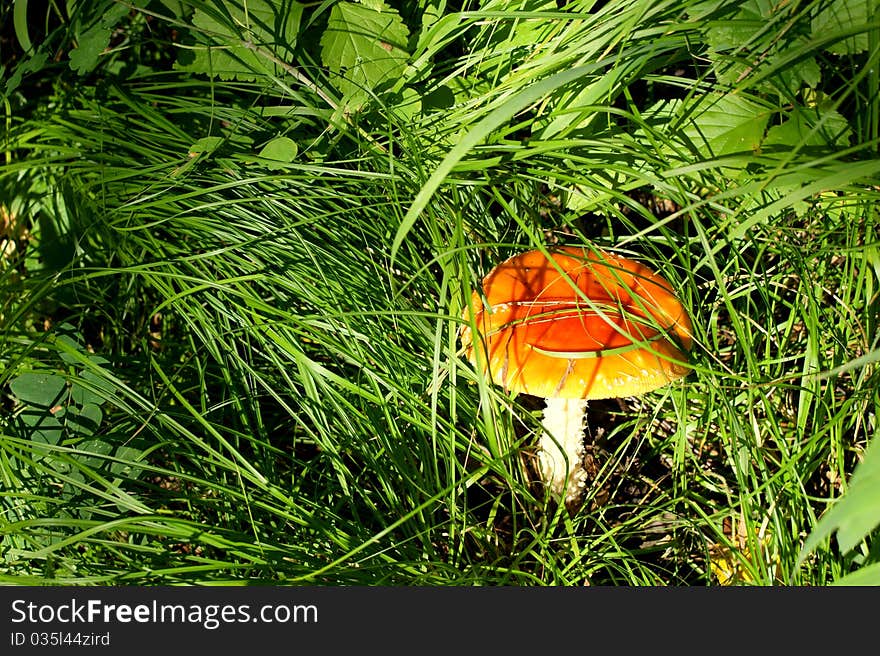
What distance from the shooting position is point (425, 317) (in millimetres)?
1693

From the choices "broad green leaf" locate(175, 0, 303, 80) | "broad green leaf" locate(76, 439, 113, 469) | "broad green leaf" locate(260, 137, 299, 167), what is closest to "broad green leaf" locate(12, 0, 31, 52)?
"broad green leaf" locate(175, 0, 303, 80)

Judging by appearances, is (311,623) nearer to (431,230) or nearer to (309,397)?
(309,397)

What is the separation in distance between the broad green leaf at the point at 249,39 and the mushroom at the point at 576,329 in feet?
2.48

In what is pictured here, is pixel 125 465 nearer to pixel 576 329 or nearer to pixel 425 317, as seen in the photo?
pixel 425 317

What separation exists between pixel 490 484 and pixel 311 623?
0.74 metres

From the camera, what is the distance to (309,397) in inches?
62.9

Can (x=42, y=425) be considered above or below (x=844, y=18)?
below

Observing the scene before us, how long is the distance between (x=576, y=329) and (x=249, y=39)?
1.04 metres

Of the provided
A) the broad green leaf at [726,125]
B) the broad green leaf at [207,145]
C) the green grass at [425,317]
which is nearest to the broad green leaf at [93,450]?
the green grass at [425,317]

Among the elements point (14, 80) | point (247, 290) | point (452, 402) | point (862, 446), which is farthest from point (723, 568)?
point (14, 80)

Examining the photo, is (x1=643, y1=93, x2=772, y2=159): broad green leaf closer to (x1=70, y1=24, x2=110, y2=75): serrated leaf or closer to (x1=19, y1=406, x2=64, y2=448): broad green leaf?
(x1=70, y1=24, x2=110, y2=75): serrated leaf

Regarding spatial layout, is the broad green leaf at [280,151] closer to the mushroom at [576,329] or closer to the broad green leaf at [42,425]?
the mushroom at [576,329]

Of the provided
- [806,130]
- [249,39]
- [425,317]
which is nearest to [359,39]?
[249,39]

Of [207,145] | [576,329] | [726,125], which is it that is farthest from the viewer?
[207,145]
